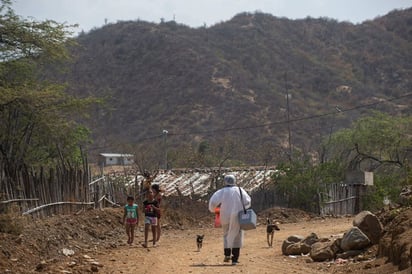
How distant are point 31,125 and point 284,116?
43983 millimetres

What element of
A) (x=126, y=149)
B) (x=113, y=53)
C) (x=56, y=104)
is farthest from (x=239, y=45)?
(x=56, y=104)

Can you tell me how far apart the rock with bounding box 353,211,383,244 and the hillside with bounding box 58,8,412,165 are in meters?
29.8

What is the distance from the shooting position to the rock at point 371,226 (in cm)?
1180

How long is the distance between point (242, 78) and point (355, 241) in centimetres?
5913

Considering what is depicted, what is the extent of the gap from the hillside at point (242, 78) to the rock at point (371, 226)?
29.8 meters

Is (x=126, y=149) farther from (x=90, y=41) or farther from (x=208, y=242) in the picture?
(x=90, y=41)

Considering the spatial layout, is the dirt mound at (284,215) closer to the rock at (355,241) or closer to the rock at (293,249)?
the rock at (293,249)

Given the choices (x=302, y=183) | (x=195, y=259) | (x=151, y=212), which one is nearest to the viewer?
(x=195, y=259)

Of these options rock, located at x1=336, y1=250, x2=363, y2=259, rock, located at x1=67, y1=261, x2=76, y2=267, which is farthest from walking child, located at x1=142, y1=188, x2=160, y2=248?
rock, located at x1=336, y1=250, x2=363, y2=259

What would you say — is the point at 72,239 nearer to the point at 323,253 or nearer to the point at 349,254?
the point at 323,253

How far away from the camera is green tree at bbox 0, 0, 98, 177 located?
18.2 meters

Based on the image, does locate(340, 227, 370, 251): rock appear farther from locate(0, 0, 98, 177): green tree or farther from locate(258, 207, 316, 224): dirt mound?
locate(258, 207, 316, 224): dirt mound

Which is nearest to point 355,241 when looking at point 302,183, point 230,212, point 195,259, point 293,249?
point 293,249

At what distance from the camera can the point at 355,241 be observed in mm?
11758
